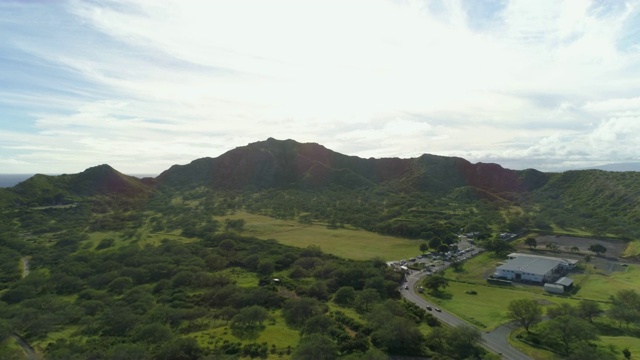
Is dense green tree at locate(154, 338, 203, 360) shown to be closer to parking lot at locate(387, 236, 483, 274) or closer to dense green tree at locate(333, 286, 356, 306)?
dense green tree at locate(333, 286, 356, 306)

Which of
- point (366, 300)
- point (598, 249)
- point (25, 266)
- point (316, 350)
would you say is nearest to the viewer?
point (316, 350)

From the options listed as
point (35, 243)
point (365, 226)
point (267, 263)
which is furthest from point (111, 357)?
point (365, 226)

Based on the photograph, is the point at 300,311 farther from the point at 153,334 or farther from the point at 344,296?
the point at 153,334

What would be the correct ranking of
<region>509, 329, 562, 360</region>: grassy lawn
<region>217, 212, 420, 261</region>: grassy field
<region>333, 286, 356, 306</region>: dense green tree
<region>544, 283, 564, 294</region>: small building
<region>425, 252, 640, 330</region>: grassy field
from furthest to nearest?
<region>217, 212, 420, 261</region>: grassy field
<region>544, 283, 564, 294</region>: small building
<region>333, 286, 356, 306</region>: dense green tree
<region>425, 252, 640, 330</region>: grassy field
<region>509, 329, 562, 360</region>: grassy lawn

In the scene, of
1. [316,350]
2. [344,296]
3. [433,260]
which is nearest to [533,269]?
[433,260]

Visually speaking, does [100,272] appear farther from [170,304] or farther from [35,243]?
[35,243]

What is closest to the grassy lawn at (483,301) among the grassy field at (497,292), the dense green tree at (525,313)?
the grassy field at (497,292)

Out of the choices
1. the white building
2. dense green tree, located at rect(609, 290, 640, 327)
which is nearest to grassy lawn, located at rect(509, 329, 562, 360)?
dense green tree, located at rect(609, 290, 640, 327)
